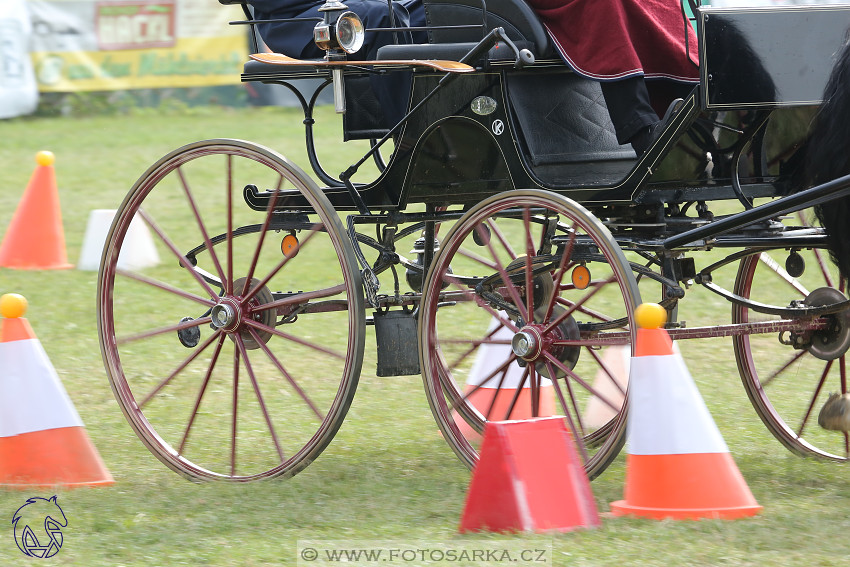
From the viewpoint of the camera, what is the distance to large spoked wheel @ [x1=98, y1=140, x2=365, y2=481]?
470cm

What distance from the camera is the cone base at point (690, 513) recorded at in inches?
152

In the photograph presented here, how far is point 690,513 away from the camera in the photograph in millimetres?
3863

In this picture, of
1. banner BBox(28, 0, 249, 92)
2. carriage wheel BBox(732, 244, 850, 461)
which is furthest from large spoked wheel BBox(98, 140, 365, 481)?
banner BBox(28, 0, 249, 92)

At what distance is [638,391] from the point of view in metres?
3.88

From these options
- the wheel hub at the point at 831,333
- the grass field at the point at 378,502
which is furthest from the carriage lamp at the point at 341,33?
the wheel hub at the point at 831,333

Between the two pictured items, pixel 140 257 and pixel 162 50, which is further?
pixel 162 50

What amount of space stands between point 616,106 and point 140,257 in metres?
5.49

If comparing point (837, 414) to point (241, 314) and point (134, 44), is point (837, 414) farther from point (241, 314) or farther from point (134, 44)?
point (134, 44)

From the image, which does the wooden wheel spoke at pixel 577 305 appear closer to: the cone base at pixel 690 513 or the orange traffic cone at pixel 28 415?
the cone base at pixel 690 513

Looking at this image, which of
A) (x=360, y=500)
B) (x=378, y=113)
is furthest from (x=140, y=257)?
(x=360, y=500)

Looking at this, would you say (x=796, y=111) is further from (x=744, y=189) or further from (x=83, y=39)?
(x=83, y=39)

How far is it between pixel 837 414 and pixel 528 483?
1.40m

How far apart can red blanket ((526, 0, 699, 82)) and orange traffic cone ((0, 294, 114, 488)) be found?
207cm

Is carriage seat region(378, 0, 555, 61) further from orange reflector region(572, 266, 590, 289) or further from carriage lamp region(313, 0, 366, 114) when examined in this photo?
orange reflector region(572, 266, 590, 289)
